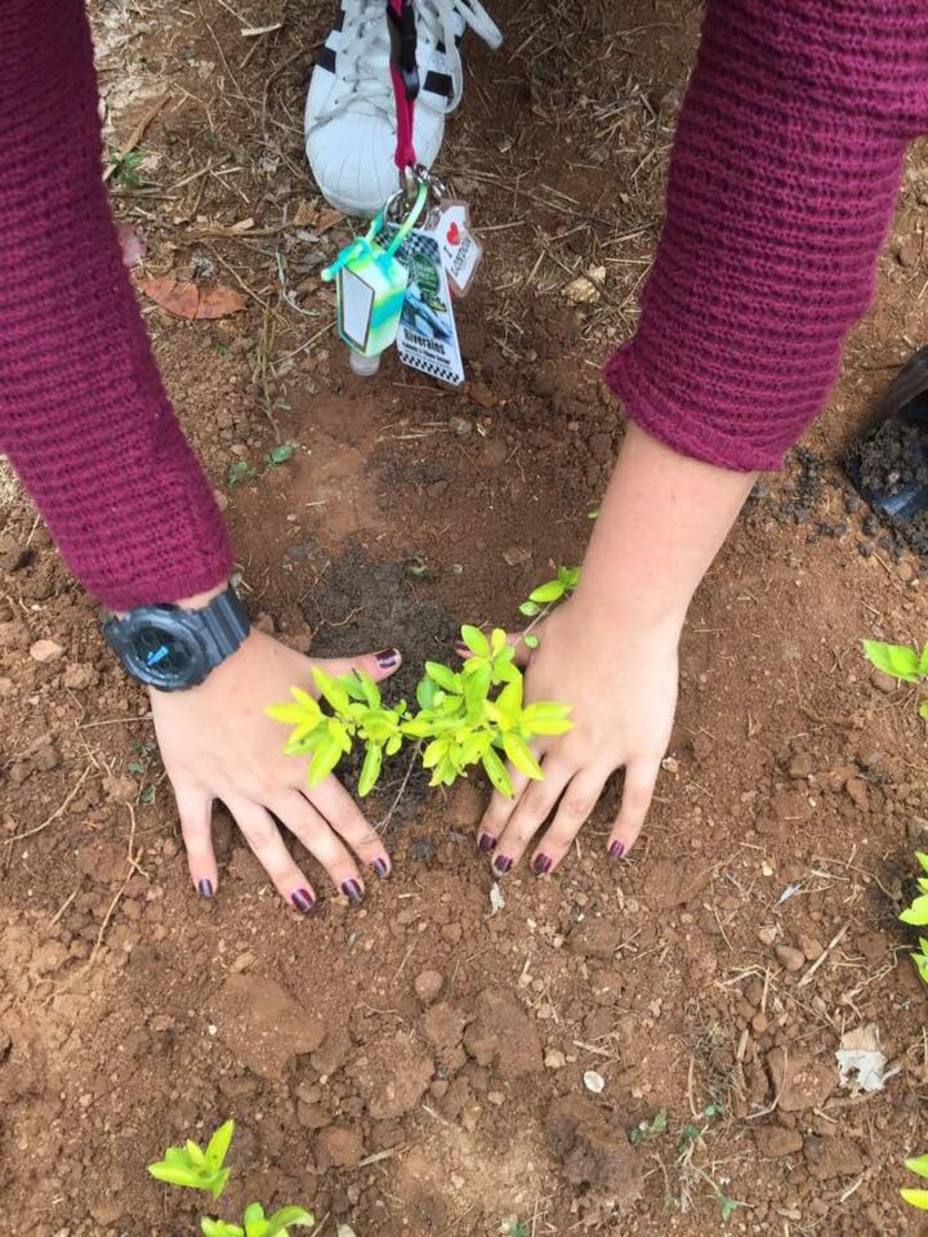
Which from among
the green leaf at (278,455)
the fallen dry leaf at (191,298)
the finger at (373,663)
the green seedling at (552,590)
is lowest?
the finger at (373,663)

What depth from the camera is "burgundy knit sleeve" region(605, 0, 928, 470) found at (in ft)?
3.24

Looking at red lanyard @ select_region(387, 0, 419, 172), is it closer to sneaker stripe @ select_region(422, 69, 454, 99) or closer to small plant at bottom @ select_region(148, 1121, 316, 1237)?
sneaker stripe @ select_region(422, 69, 454, 99)

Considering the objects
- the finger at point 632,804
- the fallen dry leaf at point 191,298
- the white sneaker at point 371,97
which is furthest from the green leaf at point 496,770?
the white sneaker at point 371,97

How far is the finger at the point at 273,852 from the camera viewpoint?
161 cm

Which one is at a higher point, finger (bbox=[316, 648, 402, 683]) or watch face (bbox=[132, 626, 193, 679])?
watch face (bbox=[132, 626, 193, 679])

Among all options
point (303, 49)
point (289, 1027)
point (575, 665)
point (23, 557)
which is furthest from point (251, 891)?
point (303, 49)

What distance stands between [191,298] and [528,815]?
4.06 feet

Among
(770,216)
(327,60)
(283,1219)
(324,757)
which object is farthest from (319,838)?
(327,60)

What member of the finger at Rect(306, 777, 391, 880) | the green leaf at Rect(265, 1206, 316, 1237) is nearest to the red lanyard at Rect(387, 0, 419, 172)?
the finger at Rect(306, 777, 391, 880)

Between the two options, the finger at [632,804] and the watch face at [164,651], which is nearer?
the watch face at [164,651]

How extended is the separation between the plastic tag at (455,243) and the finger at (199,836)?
2.73 ft

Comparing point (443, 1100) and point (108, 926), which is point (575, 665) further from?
point (108, 926)

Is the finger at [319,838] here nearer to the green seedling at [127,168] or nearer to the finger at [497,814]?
the finger at [497,814]

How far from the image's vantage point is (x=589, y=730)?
62.6 inches
